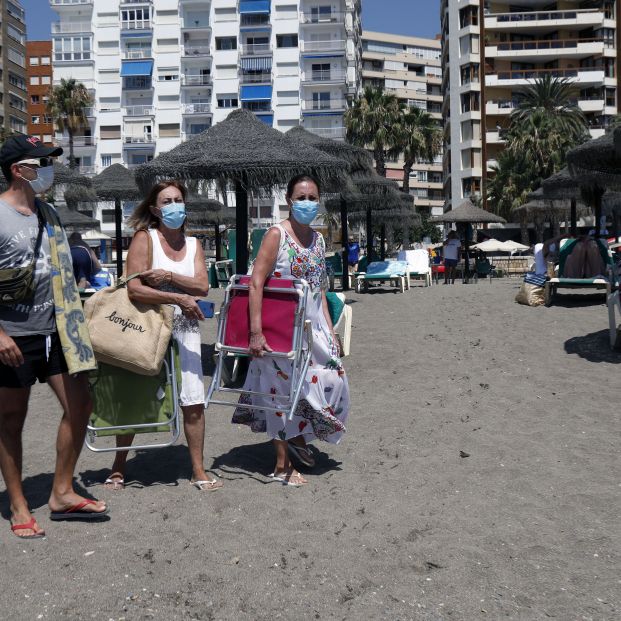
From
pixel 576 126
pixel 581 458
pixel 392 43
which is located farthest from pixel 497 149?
pixel 581 458

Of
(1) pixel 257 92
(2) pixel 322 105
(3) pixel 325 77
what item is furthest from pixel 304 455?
(3) pixel 325 77

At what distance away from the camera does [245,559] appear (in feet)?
11.6

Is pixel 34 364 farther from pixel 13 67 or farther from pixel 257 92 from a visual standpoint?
pixel 13 67

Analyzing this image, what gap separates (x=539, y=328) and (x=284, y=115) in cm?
6083

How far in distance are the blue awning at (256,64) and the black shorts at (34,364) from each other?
6867 cm

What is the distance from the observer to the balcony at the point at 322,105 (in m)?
69.1

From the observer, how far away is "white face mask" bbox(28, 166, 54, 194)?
380cm

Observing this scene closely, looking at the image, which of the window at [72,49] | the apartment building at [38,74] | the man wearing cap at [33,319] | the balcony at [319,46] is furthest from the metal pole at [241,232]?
the apartment building at [38,74]

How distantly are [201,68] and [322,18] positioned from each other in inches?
440

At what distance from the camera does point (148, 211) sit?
459cm

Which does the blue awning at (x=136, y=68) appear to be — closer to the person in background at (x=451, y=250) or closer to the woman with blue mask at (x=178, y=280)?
the person in background at (x=451, y=250)

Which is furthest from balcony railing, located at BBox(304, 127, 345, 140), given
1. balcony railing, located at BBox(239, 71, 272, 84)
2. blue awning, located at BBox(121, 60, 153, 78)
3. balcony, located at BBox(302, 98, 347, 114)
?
blue awning, located at BBox(121, 60, 153, 78)

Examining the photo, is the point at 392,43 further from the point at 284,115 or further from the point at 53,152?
the point at 53,152

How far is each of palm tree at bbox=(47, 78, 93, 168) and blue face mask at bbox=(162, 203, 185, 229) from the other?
5875 cm
